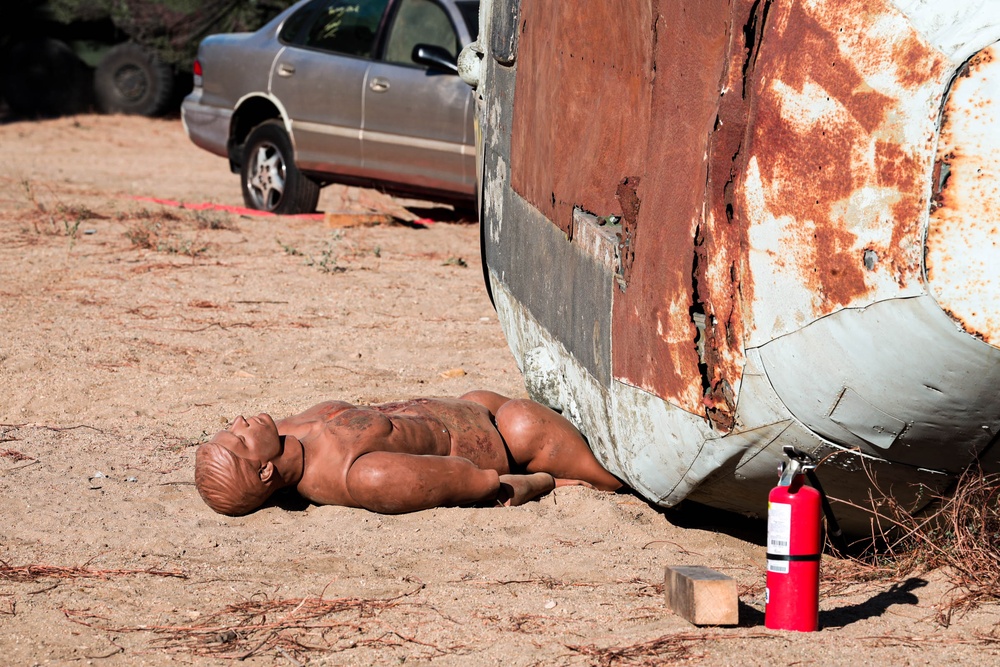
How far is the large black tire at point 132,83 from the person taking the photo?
18234 mm

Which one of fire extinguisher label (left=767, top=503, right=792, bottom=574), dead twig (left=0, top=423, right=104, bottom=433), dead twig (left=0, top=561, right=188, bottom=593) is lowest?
dead twig (left=0, top=423, right=104, bottom=433)

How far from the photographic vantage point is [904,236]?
242 cm

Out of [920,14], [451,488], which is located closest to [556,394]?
[451,488]

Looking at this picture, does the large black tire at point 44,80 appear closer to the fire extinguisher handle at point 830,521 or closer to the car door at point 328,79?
the car door at point 328,79

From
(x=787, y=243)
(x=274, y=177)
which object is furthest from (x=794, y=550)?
(x=274, y=177)

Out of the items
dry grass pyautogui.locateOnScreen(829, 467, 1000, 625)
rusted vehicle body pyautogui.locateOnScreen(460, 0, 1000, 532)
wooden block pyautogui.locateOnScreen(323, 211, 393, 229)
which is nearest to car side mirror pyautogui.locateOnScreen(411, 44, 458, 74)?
wooden block pyautogui.locateOnScreen(323, 211, 393, 229)

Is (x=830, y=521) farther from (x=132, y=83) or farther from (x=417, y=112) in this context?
(x=132, y=83)

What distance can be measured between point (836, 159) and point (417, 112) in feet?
23.4

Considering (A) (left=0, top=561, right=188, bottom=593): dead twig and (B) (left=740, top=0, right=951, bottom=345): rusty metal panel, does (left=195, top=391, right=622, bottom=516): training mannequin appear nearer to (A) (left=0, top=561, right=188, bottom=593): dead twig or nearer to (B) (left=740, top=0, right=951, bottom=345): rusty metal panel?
(A) (left=0, top=561, right=188, bottom=593): dead twig

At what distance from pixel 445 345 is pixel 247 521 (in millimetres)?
2647

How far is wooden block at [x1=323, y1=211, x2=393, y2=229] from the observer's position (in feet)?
33.0

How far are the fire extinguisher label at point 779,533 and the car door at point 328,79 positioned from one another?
24.5ft

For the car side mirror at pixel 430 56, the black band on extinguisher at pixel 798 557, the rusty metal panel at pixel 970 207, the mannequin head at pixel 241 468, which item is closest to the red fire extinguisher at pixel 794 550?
the black band on extinguisher at pixel 798 557

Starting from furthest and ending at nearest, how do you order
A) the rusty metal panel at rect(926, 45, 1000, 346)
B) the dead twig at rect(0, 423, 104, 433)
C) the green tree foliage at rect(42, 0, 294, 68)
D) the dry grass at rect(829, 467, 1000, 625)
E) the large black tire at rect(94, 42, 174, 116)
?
the large black tire at rect(94, 42, 174, 116)
the green tree foliage at rect(42, 0, 294, 68)
the dead twig at rect(0, 423, 104, 433)
the dry grass at rect(829, 467, 1000, 625)
the rusty metal panel at rect(926, 45, 1000, 346)
